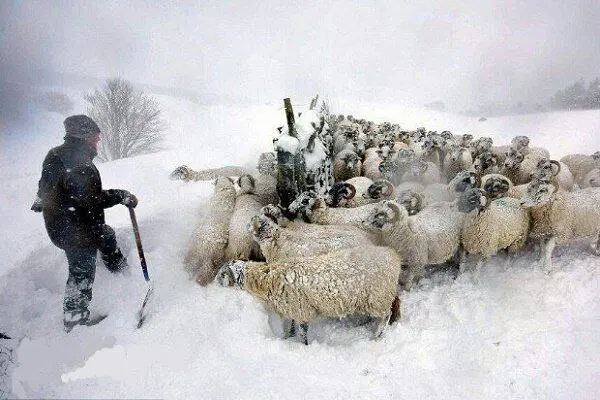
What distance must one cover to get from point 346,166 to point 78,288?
6164mm

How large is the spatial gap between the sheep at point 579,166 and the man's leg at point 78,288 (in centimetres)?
1019

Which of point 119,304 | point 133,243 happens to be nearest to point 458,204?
point 119,304

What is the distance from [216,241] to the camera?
19.1 feet

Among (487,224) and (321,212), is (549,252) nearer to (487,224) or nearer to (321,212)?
(487,224)

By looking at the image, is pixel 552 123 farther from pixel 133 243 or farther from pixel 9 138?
pixel 9 138

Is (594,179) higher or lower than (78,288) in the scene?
higher

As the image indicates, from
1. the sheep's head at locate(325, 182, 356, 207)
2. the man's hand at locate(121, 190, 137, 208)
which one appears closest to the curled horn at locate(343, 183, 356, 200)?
the sheep's head at locate(325, 182, 356, 207)

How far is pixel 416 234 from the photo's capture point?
5.46 metres

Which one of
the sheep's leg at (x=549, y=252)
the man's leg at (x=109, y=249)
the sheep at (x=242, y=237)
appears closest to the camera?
the man's leg at (x=109, y=249)

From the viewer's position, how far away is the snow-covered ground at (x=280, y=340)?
368 cm

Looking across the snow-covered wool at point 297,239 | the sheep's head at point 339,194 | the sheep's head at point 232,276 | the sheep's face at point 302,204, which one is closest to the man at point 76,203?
the sheep's head at point 232,276

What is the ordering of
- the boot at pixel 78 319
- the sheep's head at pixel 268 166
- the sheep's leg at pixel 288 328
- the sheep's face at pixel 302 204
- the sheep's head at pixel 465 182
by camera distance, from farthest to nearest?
the sheep's head at pixel 268 166 → the sheep's head at pixel 465 182 → the sheep's face at pixel 302 204 → the sheep's leg at pixel 288 328 → the boot at pixel 78 319

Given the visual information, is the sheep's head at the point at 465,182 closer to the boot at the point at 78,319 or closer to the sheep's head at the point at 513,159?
the sheep's head at the point at 513,159

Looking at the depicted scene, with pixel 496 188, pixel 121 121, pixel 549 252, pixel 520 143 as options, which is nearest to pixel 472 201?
pixel 496 188
